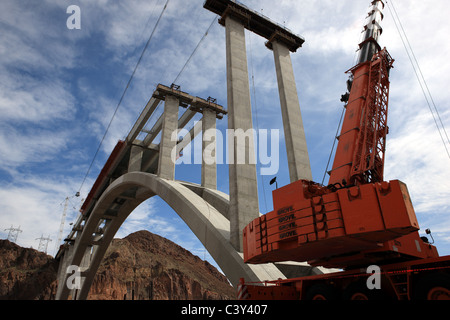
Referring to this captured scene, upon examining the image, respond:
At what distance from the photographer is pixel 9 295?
197 feet

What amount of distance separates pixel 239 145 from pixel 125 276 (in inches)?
2812

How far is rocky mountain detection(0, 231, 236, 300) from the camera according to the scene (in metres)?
63.1

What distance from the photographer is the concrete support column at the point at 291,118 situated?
15.2 metres

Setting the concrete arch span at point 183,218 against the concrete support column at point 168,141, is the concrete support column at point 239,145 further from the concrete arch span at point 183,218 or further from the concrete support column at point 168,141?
the concrete support column at point 168,141

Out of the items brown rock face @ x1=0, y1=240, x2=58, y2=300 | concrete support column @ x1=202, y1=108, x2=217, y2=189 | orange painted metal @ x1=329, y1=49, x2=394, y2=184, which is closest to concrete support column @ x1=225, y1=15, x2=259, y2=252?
orange painted metal @ x1=329, y1=49, x2=394, y2=184

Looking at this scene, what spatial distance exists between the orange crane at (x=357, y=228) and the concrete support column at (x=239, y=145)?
8.95ft

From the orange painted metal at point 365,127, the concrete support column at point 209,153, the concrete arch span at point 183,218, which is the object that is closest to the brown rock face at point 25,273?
the concrete arch span at point 183,218

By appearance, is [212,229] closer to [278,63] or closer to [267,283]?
[267,283]

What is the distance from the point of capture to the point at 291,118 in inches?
647

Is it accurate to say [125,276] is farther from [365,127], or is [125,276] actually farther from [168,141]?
[365,127]

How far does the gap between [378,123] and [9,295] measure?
73467mm

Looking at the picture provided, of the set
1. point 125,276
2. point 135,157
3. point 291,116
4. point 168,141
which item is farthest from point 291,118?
point 125,276

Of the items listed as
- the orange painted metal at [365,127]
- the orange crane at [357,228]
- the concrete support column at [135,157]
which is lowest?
the orange crane at [357,228]
